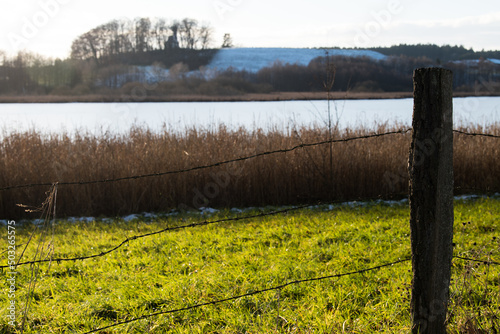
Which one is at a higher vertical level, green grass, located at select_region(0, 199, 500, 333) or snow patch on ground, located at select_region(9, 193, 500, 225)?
green grass, located at select_region(0, 199, 500, 333)

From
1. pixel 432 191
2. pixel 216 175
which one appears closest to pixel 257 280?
pixel 432 191

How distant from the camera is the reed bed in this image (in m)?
6.64

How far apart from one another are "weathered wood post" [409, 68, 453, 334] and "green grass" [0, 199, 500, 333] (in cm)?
34

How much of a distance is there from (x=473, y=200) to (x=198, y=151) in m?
4.38

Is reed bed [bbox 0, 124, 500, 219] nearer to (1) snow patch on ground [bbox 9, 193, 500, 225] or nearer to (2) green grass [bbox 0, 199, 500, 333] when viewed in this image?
(1) snow patch on ground [bbox 9, 193, 500, 225]

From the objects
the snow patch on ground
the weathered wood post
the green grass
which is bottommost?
the snow patch on ground

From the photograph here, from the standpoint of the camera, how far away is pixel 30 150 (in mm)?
7375

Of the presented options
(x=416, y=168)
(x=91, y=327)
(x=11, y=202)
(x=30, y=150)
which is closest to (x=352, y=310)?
(x=416, y=168)

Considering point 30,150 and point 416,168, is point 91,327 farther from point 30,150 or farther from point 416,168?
point 30,150

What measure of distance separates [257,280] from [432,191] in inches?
70.0

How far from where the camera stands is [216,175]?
6867 millimetres

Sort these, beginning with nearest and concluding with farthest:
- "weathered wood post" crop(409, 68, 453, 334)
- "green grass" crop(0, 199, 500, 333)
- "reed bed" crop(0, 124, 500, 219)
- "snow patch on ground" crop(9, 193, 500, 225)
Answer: "weathered wood post" crop(409, 68, 453, 334) → "green grass" crop(0, 199, 500, 333) → "snow patch on ground" crop(9, 193, 500, 225) → "reed bed" crop(0, 124, 500, 219)

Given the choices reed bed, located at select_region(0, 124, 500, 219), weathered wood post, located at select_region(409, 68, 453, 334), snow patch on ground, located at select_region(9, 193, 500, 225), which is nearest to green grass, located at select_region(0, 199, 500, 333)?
weathered wood post, located at select_region(409, 68, 453, 334)

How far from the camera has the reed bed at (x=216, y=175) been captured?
6.64 m
